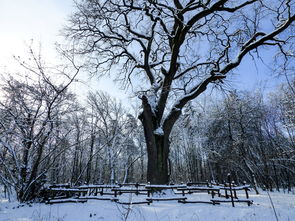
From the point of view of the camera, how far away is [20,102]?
23.3ft

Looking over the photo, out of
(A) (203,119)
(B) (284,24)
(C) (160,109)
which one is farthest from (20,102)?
(A) (203,119)

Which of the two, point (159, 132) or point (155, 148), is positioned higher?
point (159, 132)

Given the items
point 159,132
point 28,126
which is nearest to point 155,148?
point 159,132

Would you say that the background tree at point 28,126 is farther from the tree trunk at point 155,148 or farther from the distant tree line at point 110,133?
the tree trunk at point 155,148

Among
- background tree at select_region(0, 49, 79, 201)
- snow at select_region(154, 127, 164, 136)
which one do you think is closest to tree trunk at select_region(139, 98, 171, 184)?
snow at select_region(154, 127, 164, 136)

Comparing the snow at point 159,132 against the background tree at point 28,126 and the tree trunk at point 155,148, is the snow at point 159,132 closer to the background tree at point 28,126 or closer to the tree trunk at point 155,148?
the tree trunk at point 155,148

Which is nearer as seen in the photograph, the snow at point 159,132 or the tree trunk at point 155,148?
the tree trunk at point 155,148

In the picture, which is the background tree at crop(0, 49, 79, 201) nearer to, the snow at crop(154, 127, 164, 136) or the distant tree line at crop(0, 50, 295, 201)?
the distant tree line at crop(0, 50, 295, 201)

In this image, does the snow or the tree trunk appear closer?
the tree trunk

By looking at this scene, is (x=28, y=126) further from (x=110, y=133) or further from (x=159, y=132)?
(x=110, y=133)

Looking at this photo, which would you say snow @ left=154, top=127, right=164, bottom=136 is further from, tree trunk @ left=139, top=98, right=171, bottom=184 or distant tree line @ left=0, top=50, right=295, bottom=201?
distant tree line @ left=0, top=50, right=295, bottom=201

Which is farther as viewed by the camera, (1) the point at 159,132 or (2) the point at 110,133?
(2) the point at 110,133

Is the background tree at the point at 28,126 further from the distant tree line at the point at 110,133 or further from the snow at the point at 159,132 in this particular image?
the snow at the point at 159,132

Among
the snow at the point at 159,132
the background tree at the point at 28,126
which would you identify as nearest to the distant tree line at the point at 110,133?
the background tree at the point at 28,126
